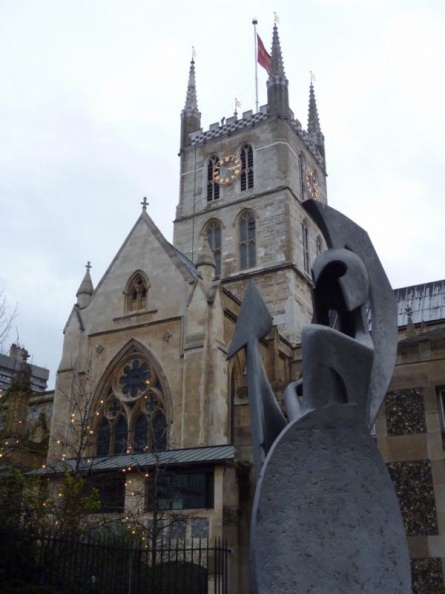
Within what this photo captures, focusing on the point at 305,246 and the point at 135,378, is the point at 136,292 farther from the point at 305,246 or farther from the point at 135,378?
the point at 305,246

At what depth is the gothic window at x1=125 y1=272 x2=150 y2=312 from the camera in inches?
1141

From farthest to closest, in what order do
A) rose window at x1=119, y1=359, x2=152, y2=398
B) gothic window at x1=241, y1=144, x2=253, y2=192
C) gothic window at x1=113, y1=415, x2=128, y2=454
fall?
gothic window at x1=241, y1=144, x2=253, y2=192 → rose window at x1=119, y1=359, x2=152, y2=398 → gothic window at x1=113, y1=415, x2=128, y2=454

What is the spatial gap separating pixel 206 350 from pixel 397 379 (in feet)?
35.6

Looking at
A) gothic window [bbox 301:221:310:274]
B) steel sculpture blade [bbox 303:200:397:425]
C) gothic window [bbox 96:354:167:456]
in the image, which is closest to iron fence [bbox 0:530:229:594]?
steel sculpture blade [bbox 303:200:397:425]

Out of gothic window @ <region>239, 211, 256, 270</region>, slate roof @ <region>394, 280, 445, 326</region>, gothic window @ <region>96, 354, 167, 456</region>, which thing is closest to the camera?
gothic window @ <region>96, 354, 167, 456</region>

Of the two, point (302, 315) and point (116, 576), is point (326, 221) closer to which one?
point (116, 576)

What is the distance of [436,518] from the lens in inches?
547

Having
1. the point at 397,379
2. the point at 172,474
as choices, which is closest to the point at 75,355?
the point at 172,474

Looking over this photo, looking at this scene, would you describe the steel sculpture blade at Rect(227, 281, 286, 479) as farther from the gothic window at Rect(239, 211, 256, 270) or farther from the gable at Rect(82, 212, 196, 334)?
the gothic window at Rect(239, 211, 256, 270)

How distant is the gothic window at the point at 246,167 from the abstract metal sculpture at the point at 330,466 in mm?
38842

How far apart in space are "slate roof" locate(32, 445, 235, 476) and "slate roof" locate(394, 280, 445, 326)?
77.0ft

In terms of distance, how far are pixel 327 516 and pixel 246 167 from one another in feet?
137

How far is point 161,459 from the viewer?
1989cm

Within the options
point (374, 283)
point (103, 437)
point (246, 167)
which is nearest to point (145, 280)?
point (103, 437)
